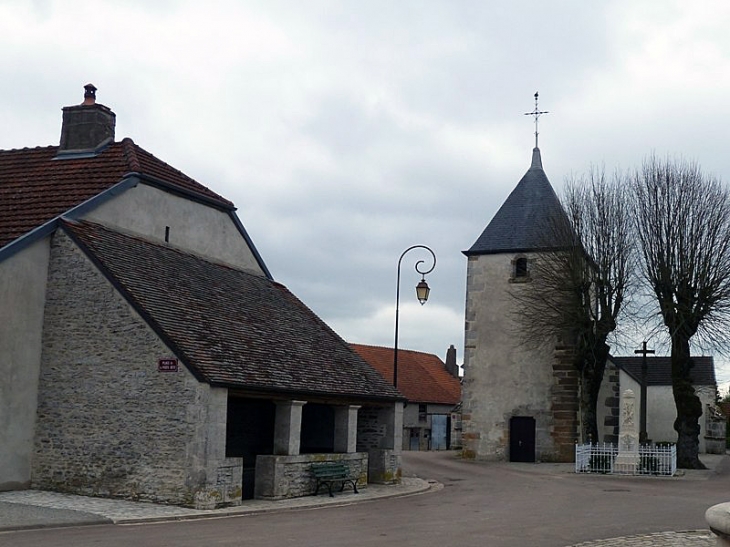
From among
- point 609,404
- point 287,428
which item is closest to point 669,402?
point 609,404

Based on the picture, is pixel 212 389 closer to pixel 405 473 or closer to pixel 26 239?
pixel 26 239

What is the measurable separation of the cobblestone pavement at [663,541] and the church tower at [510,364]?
64.8ft

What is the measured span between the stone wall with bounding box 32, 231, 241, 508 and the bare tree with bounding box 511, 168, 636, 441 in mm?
17499

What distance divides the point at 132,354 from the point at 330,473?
512cm

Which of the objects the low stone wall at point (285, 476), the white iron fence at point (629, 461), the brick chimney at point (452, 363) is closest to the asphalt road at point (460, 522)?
the low stone wall at point (285, 476)

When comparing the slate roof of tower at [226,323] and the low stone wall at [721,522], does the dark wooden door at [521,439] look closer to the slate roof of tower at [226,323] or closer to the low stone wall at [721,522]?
the slate roof of tower at [226,323]

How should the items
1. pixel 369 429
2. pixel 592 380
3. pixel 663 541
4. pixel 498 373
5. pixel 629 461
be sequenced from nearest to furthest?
pixel 663 541
pixel 369 429
pixel 629 461
pixel 592 380
pixel 498 373

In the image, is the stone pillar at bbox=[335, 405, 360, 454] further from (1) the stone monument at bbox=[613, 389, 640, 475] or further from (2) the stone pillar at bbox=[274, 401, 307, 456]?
(1) the stone monument at bbox=[613, 389, 640, 475]

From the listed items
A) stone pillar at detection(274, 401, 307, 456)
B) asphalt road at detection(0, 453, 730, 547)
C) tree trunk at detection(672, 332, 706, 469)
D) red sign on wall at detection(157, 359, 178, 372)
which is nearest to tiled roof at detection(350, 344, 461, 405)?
tree trunk at detection(672, 332, 706, 469)

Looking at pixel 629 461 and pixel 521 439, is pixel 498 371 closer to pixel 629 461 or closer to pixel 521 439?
pixel 521 439

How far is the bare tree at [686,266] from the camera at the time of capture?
29.2 metres

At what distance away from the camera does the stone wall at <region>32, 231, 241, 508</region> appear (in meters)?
16.3

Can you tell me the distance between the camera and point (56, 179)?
20.8 m

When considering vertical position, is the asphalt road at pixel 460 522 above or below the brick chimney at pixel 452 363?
below
